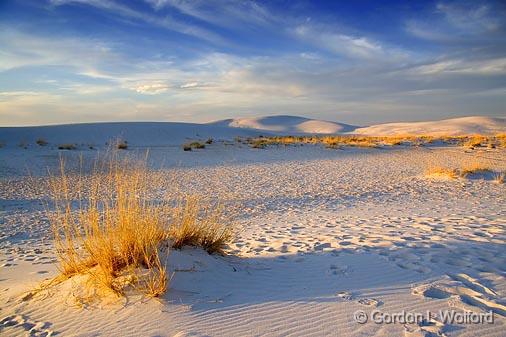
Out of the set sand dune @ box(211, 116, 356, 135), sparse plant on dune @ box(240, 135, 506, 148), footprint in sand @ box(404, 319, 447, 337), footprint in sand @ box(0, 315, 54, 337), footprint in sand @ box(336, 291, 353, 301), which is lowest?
footprint in sand @ box(0, 315, 54, 337)

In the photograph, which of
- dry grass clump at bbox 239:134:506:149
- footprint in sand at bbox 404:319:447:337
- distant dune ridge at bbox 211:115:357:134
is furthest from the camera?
distant dune ridge at bbox 211:115:357:134

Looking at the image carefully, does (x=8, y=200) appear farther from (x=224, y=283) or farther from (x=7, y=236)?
(x=224, y=283)

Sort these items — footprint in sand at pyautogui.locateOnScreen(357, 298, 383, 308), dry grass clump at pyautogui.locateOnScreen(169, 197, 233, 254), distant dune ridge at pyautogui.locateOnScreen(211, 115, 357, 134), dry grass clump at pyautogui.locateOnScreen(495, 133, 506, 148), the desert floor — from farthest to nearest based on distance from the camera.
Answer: distant dune ridge at pyautogui.locateOnScreen(211, 115, 357, 134)
dry grass clump at pyautogui.locateOnScreen(495, 133, 506, 148)
dry grass clump at pyautogui.locateOnScreen(169, 197, 233, 254)
footprint in sand at pyautogui.locateOnScreen(357, 298, 383, 308)
the desert floor

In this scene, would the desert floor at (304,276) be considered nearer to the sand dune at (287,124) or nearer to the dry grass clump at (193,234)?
the dry grass clump at (193,234)

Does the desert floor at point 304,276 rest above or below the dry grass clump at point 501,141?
below

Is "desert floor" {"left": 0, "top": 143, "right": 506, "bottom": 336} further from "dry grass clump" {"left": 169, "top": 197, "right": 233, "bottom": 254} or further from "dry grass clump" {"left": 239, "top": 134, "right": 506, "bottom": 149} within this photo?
"dry grass clump" {"left": 239, "top": 134, "right": 506, "bottom": 149}

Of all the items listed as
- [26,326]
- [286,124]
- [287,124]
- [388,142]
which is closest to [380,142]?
[388,142]

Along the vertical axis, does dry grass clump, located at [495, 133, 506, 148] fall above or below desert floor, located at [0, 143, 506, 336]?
above

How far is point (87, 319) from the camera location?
2.98 metres

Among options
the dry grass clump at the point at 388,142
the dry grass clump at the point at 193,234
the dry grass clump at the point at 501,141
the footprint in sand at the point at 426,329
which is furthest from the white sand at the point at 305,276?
the dry grass clump at the point at 501,141

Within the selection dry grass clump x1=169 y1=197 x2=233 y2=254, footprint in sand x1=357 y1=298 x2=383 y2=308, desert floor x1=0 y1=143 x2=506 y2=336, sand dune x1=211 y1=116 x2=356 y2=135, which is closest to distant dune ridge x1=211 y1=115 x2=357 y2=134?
→ sand dune x1=211 y1=116 x2=356 y2=135

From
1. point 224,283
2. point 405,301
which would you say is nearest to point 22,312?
point 224,283

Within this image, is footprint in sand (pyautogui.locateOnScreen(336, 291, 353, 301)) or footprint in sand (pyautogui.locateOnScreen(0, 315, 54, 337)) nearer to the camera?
footprint in sand (pyautogui.locateOnScreen(0, 315, 54, 337))

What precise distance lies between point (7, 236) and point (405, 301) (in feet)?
21.8
